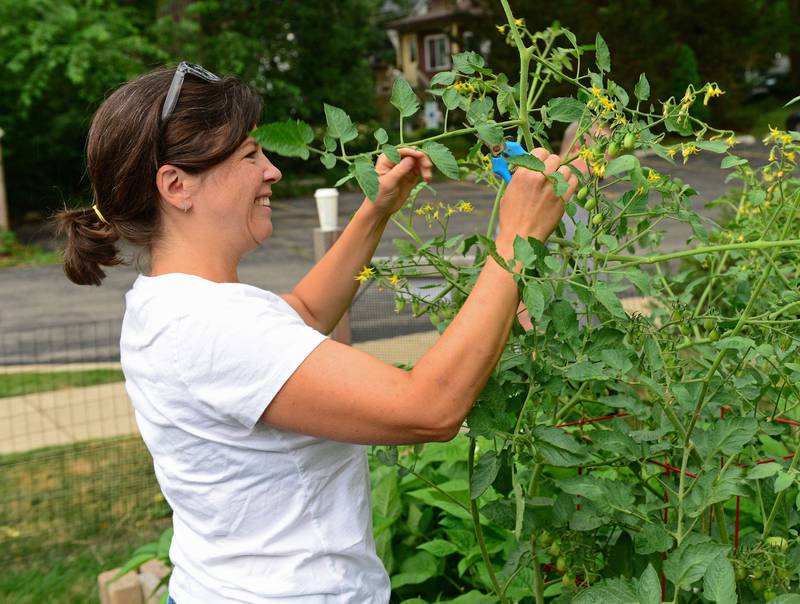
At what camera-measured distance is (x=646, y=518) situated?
5.52 feet

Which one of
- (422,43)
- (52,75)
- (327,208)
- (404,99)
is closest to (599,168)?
(404,99)

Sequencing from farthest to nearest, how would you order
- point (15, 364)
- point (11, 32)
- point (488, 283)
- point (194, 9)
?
point (194, 9) → point (11, 32) → point (15, 364) → point (488, 283)

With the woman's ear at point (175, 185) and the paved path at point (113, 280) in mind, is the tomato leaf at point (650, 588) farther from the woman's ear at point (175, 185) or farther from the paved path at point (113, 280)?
the paved path at point (113, 280)

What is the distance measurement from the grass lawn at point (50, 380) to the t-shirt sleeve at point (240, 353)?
5.58m

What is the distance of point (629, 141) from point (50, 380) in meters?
6.41

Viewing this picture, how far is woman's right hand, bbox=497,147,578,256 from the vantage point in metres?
1.52

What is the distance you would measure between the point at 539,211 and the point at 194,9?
66.0ft

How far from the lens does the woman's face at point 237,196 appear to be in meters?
1.67

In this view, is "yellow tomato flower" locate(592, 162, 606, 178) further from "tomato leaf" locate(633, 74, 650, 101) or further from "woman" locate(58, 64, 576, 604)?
"tomato leaf" locate(633, 74, 650, 101)

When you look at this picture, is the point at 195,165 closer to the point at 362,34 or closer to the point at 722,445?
the point at 722,445

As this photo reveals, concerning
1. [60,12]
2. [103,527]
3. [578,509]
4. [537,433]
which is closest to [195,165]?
[537,433]

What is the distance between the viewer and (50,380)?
721 cm

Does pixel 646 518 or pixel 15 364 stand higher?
pixel 646 518

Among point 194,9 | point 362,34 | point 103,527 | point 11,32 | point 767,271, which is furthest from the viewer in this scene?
point 362,34
